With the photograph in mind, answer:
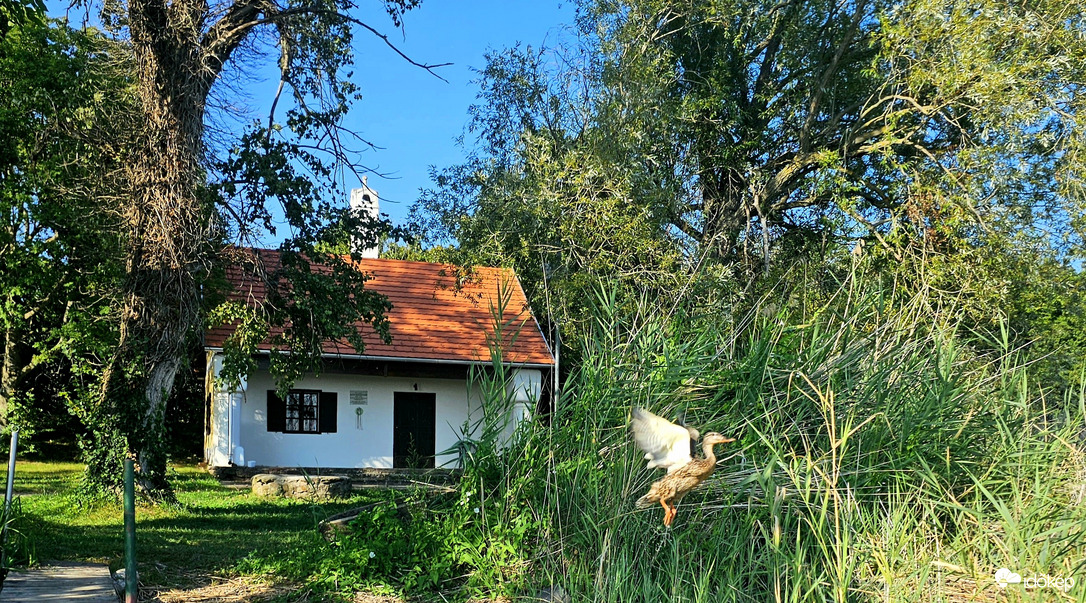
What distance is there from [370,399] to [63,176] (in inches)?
387

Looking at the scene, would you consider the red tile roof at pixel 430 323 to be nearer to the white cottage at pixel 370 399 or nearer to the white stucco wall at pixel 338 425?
the white cottage at pixel 370 399

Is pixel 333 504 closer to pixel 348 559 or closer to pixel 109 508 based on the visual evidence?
pixel 109 508

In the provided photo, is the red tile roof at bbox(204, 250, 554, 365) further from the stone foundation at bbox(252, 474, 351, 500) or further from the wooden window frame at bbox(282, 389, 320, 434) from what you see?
the stone foundation at bbox(252, 474, 351, 500)

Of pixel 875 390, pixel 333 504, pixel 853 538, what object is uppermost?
pixel 875 390

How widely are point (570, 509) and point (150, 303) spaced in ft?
26.1

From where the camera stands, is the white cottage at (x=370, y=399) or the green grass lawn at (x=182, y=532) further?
the white cottage at (x=370, y=399)

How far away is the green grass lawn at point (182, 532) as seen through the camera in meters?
7.46

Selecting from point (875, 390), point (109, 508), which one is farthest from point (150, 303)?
point (875, 390)

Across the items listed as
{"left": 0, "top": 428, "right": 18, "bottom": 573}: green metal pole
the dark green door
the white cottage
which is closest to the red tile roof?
the white cottage

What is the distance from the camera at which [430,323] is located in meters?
22.6

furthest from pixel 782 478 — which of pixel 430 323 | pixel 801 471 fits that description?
pixel 430 323

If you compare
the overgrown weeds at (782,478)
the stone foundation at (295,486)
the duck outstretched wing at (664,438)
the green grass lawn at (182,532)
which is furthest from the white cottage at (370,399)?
the duck outstretched wing at (664,438)

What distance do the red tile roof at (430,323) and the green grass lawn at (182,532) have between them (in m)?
5.64

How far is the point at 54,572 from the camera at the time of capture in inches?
286
